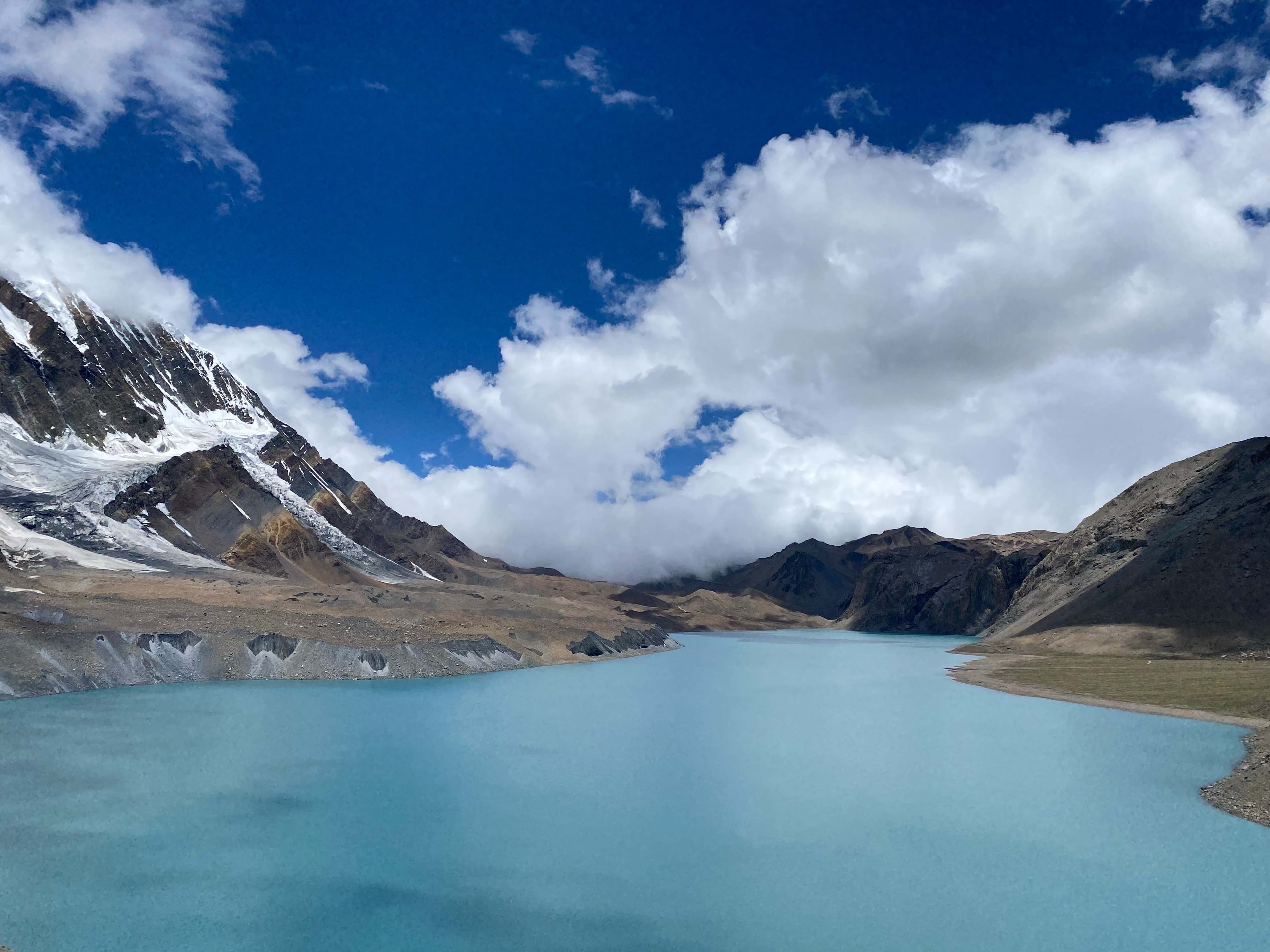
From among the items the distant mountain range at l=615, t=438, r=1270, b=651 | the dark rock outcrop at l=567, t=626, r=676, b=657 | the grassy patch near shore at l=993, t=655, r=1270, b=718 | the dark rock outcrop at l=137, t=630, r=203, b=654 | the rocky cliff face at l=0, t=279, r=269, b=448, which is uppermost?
the rocky cliff face at l=0, t=279, r=269, b=448

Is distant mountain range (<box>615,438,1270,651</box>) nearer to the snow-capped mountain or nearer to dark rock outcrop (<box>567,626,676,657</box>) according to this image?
dark rock outcrop (<box>567,626,676,657</box>)

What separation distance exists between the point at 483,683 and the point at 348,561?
107722 millimetres

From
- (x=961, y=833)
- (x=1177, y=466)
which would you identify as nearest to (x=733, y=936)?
(x=961, y=833)

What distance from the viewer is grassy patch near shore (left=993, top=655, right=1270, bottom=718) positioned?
142ft

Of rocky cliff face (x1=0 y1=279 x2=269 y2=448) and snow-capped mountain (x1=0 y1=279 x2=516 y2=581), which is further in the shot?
rocky cliff face (x1=0 y1=279 x2=269 y2=448)

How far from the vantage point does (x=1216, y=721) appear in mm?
39500

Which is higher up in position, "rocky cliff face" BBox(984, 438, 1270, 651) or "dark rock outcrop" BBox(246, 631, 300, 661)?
"rocky cliff face" BBox(984, 438, 1270, 651)

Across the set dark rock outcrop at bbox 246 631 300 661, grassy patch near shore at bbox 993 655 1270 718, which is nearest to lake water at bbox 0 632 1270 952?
grassy patch near shore at bbox 993 655 1270 718

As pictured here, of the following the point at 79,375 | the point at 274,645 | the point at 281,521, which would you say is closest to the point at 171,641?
the point at 274,645

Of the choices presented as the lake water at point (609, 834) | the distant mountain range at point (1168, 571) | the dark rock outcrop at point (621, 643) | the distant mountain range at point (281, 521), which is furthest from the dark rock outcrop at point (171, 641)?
the distant mountain range at point (1168, 571)

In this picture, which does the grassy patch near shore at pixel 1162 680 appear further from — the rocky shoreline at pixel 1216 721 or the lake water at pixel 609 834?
the lake water at pixel 609 834

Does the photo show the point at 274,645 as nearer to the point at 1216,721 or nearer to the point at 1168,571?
the point at 1216,721

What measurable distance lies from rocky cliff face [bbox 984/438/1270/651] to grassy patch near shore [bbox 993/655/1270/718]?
221 inches

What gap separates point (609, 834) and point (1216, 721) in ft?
117
